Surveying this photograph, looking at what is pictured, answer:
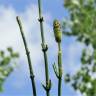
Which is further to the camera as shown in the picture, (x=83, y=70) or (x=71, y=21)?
(x=71, y=21)

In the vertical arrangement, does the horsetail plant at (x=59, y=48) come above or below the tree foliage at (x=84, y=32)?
above

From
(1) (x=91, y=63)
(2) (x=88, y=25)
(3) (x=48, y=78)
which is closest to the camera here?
(3) (x=48, y=78)

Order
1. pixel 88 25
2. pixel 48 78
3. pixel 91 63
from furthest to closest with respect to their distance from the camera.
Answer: pixel 88 25 → pixel 91 63 → pixel 48 78

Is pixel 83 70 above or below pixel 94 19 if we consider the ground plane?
below

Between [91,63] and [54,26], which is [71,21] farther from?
[54,26]

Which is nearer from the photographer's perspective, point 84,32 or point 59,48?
point 59,48

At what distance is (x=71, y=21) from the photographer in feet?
87.6

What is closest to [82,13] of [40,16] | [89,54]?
[89,54]

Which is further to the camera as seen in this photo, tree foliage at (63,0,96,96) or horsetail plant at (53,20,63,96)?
tree foliage at (63,0,96,96)

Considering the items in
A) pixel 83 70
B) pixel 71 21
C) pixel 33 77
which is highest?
pixel 33 77

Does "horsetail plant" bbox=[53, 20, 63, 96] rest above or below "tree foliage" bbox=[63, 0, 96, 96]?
above

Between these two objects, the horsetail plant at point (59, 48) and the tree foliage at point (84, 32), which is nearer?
the horsetail plant at point (59, 48)

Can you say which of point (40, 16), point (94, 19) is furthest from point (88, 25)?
point (40, 16)

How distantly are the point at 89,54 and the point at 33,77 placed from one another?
73.8 ft
